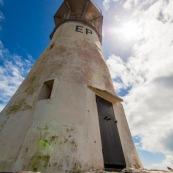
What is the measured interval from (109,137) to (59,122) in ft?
6.21

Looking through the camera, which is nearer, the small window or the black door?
the black door

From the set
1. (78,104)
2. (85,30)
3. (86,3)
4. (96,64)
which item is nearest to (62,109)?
(78,104)

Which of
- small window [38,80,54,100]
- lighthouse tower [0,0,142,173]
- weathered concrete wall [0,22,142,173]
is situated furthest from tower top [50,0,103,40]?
small window [38,80,54,100]

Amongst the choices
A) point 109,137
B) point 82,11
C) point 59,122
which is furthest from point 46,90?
point 82,11

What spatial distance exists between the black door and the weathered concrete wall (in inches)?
9.7

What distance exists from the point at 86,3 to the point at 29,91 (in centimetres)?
→ 1088

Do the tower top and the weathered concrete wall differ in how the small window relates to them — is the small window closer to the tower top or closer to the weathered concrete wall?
the weathered concrete wall

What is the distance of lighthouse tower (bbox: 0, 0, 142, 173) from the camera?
390 centimetres

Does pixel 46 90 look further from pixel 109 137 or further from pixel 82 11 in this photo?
pixel 82 11

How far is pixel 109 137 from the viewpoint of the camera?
5109mm

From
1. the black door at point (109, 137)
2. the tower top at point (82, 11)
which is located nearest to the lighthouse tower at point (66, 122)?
the black door at point (109, 137)

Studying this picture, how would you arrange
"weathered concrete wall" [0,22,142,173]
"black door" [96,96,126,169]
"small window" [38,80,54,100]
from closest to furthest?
"weathered concrete wall" [0,22,142,173] < "black door" [96,96,126,169] < "small window" [38,80,54,100]

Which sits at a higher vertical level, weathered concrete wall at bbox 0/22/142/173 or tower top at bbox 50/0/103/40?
tower top at bbox 50/0/103/40

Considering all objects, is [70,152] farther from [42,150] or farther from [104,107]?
[104,107]
